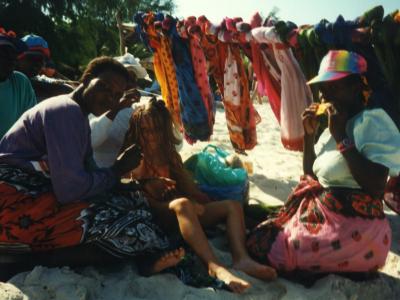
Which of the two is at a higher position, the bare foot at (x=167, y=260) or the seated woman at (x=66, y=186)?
the seated woman at (x=66, y=186)

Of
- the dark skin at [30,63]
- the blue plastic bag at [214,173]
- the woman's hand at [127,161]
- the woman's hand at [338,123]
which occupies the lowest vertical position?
the blue plastic bag at [214,173]

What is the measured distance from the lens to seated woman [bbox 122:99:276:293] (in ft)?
7.39

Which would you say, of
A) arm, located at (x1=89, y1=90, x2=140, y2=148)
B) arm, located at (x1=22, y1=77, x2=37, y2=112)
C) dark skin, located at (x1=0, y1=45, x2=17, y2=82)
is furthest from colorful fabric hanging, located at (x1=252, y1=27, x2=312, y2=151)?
arm, located at (x1=22, y1=77, x2=37, y2=112)

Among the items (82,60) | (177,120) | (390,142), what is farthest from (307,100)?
(82,60)

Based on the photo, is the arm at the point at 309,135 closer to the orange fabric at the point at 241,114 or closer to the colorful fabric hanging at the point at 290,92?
the colorful fabric hanging at the point at 290,92

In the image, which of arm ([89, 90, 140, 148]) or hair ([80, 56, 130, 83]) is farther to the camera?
arm ([89, 90, 140, 148])

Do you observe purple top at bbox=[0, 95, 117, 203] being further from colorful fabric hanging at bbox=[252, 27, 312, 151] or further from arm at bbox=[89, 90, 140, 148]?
colorful fabric hanging at bbox=[252, 27, 312, 151]

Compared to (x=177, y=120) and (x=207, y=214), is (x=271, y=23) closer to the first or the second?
(x=207, y=214)

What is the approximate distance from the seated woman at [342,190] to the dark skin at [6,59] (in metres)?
2.00

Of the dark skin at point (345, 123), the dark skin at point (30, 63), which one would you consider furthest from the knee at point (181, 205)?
the dark skin at point (30, 63)

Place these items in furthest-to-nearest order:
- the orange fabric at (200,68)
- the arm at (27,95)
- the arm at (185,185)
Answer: the orange fabric at (200,68), the arm at (27,95), the arm at (185,185)

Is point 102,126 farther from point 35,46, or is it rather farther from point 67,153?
point 35,46

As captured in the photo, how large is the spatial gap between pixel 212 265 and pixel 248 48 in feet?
5.41

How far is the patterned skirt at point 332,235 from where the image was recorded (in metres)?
2.14
